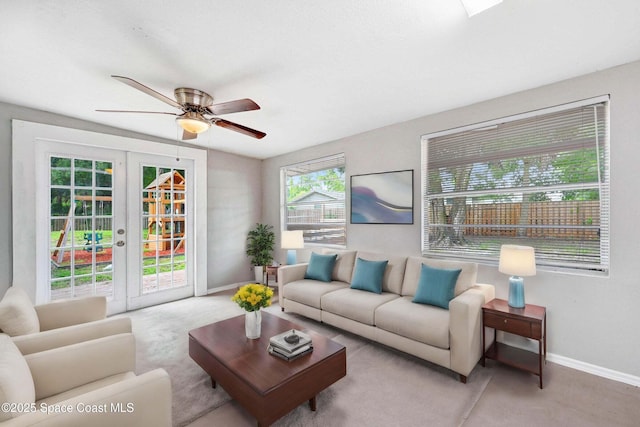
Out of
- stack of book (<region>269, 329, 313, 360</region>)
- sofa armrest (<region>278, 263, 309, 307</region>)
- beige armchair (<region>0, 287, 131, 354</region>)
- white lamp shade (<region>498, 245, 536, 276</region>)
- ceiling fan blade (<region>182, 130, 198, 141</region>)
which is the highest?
ceiling fan blade (<region>182, 130, 198, 141</region>)

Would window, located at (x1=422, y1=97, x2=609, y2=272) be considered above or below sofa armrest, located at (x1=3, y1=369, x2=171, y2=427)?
above

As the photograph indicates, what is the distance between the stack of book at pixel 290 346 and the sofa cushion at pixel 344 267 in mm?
1701

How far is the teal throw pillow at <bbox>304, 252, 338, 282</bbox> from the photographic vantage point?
3756 mm

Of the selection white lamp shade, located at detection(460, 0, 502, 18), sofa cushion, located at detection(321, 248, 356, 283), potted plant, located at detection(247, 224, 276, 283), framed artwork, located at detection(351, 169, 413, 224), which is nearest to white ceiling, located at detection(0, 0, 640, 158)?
white lamp shade, located at detection(460, 0, 502, 18)

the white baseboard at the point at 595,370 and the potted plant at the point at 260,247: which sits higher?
the potted plant at the point at 260,247

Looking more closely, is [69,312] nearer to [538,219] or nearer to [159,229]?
[159,229]

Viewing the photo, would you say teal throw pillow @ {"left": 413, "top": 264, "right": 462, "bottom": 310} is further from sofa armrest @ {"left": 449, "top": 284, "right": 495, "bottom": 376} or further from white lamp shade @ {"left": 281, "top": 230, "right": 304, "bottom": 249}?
white lamp shade @ {"left": 281, "top": 230, "right": 304, "bottom": 249}

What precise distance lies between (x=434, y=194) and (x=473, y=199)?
1.42 ft

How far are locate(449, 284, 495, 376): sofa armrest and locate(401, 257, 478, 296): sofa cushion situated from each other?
0.39 metres

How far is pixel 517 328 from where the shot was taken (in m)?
2.24

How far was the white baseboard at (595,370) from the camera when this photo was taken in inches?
85.3

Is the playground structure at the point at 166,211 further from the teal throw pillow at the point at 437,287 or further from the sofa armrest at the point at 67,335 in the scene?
the teal throw pillow at the point at 437,287

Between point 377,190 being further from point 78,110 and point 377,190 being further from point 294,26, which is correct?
point 78,110

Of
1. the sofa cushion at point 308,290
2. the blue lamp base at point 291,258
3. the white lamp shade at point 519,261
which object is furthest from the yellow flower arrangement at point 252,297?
the blue lamp base at point 291,258
